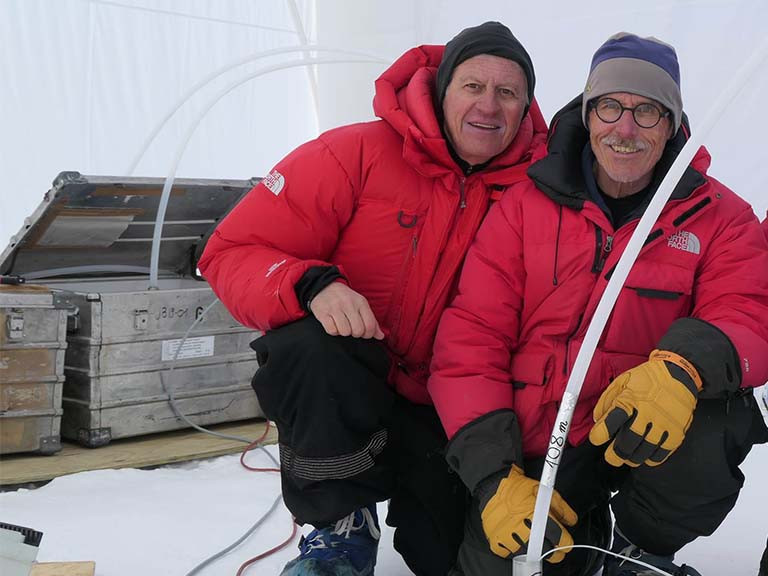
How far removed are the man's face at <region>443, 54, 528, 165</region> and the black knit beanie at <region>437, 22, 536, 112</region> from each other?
1 cm

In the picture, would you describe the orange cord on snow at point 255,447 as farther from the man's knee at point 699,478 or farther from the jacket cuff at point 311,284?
the man's knee at point 699,478

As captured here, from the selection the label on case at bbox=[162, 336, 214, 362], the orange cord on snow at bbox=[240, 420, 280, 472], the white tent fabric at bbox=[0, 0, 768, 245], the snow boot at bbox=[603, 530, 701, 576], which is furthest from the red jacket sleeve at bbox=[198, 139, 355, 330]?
the white tent fabric at bbox=[0, 0, 768, 245]

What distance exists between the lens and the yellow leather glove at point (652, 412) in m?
1.28

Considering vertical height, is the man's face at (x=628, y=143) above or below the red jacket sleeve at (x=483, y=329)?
above

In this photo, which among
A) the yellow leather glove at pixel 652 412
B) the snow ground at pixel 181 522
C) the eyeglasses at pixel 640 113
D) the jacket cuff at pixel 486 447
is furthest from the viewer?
the snow ground at pixel 181 522

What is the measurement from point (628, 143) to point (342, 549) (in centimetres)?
81

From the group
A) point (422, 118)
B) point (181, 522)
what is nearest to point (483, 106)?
point (422, 118)

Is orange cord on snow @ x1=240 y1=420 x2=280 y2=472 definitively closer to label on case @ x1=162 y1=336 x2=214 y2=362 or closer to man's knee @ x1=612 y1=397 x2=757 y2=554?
label on case @ x1=162 y1=336 x2=214 y2=362

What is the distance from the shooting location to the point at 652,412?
1.27 metres

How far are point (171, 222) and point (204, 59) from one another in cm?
164

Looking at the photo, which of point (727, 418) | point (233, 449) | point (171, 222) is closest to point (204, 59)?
point (171, 222)

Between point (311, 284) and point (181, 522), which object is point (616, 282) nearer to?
point (311, 284)

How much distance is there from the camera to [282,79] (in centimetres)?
465

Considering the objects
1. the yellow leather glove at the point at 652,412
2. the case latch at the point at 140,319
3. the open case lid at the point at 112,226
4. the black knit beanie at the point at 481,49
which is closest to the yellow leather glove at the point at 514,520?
the yellow leather glove at the point at 652,412
